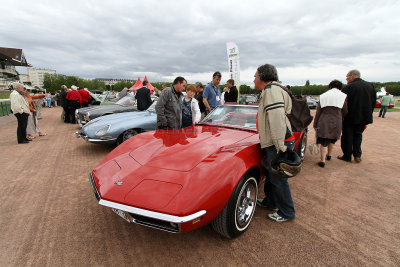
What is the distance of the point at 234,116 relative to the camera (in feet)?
11.6

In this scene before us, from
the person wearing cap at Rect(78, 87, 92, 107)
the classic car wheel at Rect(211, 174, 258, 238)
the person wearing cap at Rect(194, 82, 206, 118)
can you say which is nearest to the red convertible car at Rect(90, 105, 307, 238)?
the classic car wheel at Rect(211, 174, 258, 238)

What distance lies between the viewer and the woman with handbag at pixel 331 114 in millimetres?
4164

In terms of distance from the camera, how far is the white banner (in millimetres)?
8220

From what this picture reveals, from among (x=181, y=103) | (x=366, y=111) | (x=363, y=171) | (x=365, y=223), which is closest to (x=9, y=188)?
(x=181, y=103)

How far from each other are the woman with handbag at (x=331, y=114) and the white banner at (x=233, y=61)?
4268 mm

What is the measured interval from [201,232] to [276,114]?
151 centimetres

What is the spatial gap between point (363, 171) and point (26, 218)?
5684 millimetres

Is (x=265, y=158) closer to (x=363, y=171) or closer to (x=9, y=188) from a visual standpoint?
(x=363, y=171)

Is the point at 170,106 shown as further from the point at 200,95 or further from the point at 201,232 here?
the point at 201,232

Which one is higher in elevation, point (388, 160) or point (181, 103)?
point (181, 103)

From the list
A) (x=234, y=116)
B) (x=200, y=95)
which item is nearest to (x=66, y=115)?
(x=200, y=95)

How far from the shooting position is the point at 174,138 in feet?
9.37

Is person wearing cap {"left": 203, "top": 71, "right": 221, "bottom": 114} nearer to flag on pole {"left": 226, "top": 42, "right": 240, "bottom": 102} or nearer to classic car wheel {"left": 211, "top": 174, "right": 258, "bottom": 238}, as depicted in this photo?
flag on pole {"left": 226, "top": 42, "right": 240, "bottom": 102}

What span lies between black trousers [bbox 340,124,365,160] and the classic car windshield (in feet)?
8.52
